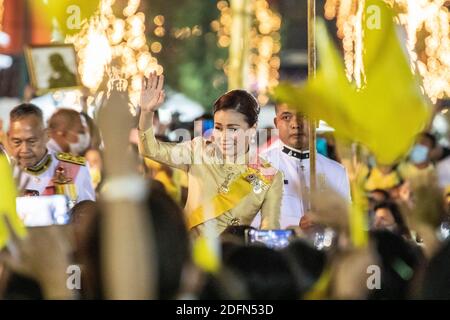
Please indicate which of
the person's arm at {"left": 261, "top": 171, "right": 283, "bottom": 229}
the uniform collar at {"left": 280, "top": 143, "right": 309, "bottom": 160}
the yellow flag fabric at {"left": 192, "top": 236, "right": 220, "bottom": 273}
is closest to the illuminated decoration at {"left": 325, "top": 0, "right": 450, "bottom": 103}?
the uniform collar at {"left": 280, "top": 143, "right": 309, "bottom": 160}

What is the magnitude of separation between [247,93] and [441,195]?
788 mm

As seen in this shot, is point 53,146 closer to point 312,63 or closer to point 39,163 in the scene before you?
point 39,163

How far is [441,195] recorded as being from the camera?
141 inches

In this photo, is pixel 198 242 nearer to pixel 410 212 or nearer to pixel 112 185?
pixel 410 212

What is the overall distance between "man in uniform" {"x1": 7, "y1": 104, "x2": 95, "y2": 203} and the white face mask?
2cm

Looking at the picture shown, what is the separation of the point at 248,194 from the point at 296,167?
0.67 ft

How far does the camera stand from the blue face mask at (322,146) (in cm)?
349

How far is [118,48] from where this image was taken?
3.52 m

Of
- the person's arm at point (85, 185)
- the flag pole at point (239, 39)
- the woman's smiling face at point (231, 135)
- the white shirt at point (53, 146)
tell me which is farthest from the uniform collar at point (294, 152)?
the white shirt at point (53, 146)

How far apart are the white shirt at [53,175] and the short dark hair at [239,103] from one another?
53 cm

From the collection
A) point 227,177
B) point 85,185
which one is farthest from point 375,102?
point 85,185

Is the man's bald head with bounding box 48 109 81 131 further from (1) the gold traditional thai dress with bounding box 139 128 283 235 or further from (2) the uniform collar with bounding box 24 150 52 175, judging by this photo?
(1) the gold traditional thai dress with bounding box 139 128 283 235

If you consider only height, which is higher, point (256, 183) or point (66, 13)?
point (66, 13)

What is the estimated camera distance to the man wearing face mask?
356cm
